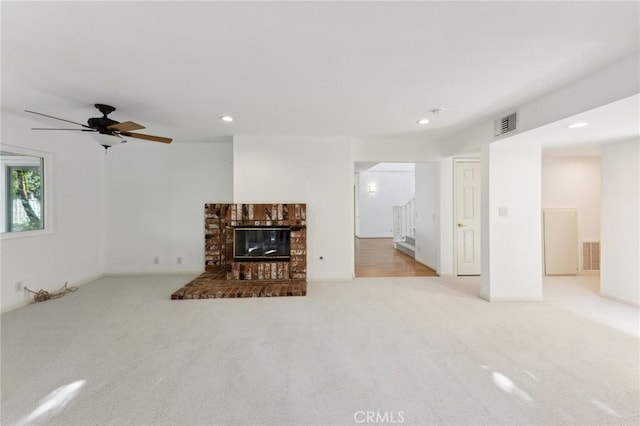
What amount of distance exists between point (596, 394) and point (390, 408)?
153cm

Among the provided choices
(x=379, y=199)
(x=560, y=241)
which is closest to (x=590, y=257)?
(x=560, y=241)

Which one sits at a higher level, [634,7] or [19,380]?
[634,7]

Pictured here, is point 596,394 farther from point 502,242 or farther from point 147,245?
point 147,245

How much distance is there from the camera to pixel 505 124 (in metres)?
3.45

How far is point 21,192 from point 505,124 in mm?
6651

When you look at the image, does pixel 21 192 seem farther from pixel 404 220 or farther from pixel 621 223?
pixel 404 220

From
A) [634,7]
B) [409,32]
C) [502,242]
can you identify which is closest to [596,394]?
[502,242]

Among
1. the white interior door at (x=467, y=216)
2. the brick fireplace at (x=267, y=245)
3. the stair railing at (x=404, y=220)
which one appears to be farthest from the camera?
the stair railing at (x=404, y=220)

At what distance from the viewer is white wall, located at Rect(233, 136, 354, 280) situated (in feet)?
15.8

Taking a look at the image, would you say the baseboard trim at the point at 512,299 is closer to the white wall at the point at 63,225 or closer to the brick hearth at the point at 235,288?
the brick hearth at the point at 235,288

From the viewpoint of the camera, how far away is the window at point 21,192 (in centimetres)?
369

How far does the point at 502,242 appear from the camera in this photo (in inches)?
151

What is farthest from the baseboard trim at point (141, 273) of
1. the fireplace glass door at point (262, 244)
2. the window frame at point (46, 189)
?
the window frame at point (46, 189)

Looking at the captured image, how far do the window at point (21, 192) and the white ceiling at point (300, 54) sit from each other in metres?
0.90
